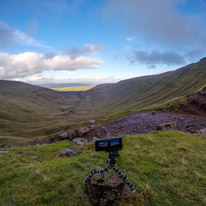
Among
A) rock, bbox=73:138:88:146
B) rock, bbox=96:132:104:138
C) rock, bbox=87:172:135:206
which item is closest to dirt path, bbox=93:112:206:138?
rock, bbox=96:132:104:138

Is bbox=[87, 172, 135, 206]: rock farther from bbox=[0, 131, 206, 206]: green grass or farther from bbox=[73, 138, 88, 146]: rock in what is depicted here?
bbox=[73, 138, 88, 146]: rock

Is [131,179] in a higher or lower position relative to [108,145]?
lower

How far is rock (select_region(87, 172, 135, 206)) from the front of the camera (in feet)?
15.3

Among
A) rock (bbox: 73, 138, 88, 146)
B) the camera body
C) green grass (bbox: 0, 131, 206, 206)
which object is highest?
the camera body

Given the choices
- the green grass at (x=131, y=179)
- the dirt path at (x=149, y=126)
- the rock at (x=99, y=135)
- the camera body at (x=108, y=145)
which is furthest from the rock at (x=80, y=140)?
the camera body at (x=108, y=145)

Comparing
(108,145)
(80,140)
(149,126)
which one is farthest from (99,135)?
(108,145)

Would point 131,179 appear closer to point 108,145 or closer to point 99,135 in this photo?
point 108,145

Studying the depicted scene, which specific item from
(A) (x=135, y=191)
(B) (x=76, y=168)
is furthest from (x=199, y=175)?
(B) (x=76, y=168)

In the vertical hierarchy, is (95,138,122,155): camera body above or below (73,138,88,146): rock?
above

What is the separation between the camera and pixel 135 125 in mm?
23516

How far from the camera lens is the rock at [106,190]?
466 cm

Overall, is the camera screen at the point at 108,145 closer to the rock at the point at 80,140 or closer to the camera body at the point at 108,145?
the camera body at the point at 108,145

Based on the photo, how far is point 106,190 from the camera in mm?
4762

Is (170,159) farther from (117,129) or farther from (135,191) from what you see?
(117,129)
